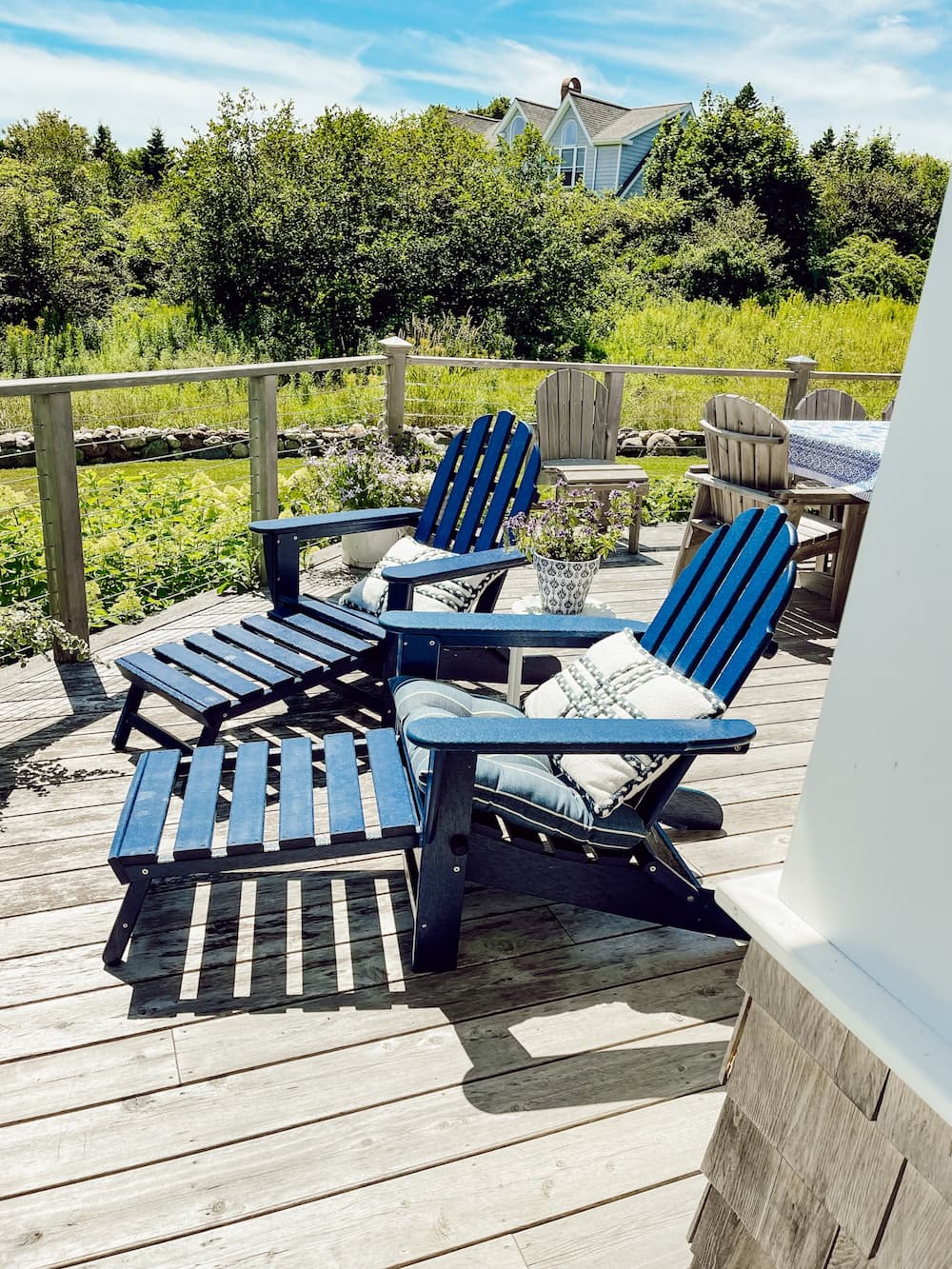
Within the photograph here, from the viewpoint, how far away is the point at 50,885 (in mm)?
2336

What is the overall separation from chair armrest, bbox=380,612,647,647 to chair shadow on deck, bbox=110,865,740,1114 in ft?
2.14

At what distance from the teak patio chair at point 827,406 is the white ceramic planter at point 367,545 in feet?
8.84

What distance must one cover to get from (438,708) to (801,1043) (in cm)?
148

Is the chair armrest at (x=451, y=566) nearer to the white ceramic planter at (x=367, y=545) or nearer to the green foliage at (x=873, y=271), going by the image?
the white ceramic planter at (x=367, y=545)

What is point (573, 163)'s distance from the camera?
2852cm

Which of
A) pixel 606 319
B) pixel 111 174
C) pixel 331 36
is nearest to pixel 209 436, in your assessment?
pixel 606 319

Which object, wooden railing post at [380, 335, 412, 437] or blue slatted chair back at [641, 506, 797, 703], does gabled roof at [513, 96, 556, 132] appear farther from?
blue slatted chair back at [641, 506, 797, 703]

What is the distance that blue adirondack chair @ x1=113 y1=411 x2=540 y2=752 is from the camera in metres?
Answer: 2.86

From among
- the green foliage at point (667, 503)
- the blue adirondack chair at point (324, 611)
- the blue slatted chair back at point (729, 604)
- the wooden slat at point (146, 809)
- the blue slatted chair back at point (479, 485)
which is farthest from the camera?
the green foliage at point (667, 503)

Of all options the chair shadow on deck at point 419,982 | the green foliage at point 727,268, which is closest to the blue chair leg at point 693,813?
the chair shadow on deck at point 419,982

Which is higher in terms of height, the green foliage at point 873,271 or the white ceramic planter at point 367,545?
the green foliage at point 873,271

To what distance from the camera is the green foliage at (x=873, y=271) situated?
19.2 metres

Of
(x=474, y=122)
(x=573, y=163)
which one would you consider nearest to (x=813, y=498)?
(x=573, y=163)

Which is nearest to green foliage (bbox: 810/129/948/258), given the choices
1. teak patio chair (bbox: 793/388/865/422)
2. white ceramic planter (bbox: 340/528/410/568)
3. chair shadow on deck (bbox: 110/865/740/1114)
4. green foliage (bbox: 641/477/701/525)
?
green foliage (bbox: 641/477/701/525)
